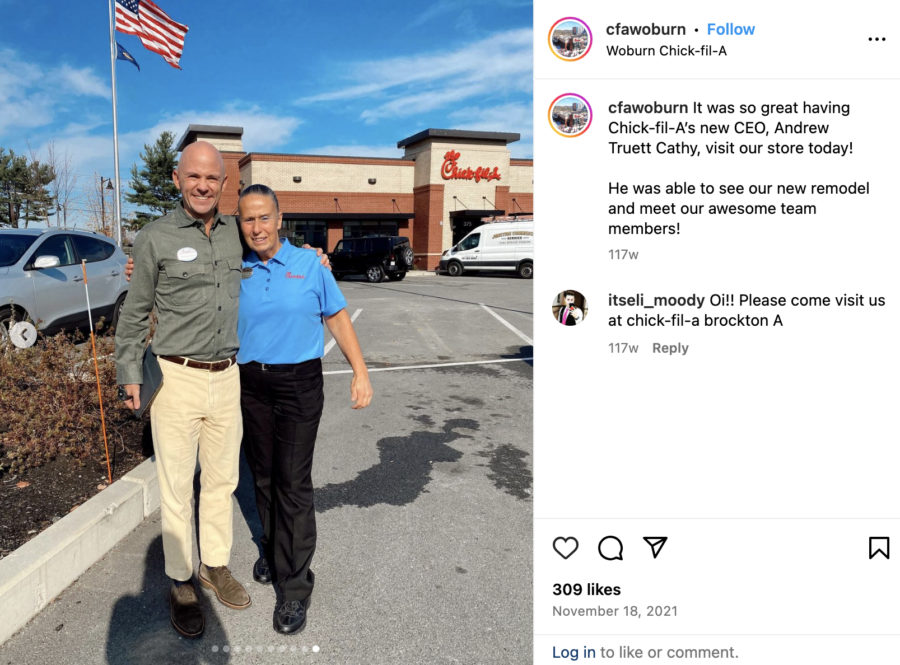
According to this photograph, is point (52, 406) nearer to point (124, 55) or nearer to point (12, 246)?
point (12, 246)

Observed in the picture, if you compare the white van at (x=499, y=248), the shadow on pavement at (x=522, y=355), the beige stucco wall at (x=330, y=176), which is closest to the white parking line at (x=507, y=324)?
the shadow on pavement at (x=522, y=355)

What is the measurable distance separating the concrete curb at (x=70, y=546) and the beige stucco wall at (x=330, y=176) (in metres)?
Answer: 34.3

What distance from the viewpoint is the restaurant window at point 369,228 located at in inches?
1538

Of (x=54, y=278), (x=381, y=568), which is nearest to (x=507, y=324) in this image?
(x=54, y=278)

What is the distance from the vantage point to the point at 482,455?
18.6 ft

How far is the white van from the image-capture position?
30859 millimetres

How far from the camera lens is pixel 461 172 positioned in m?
37.9
